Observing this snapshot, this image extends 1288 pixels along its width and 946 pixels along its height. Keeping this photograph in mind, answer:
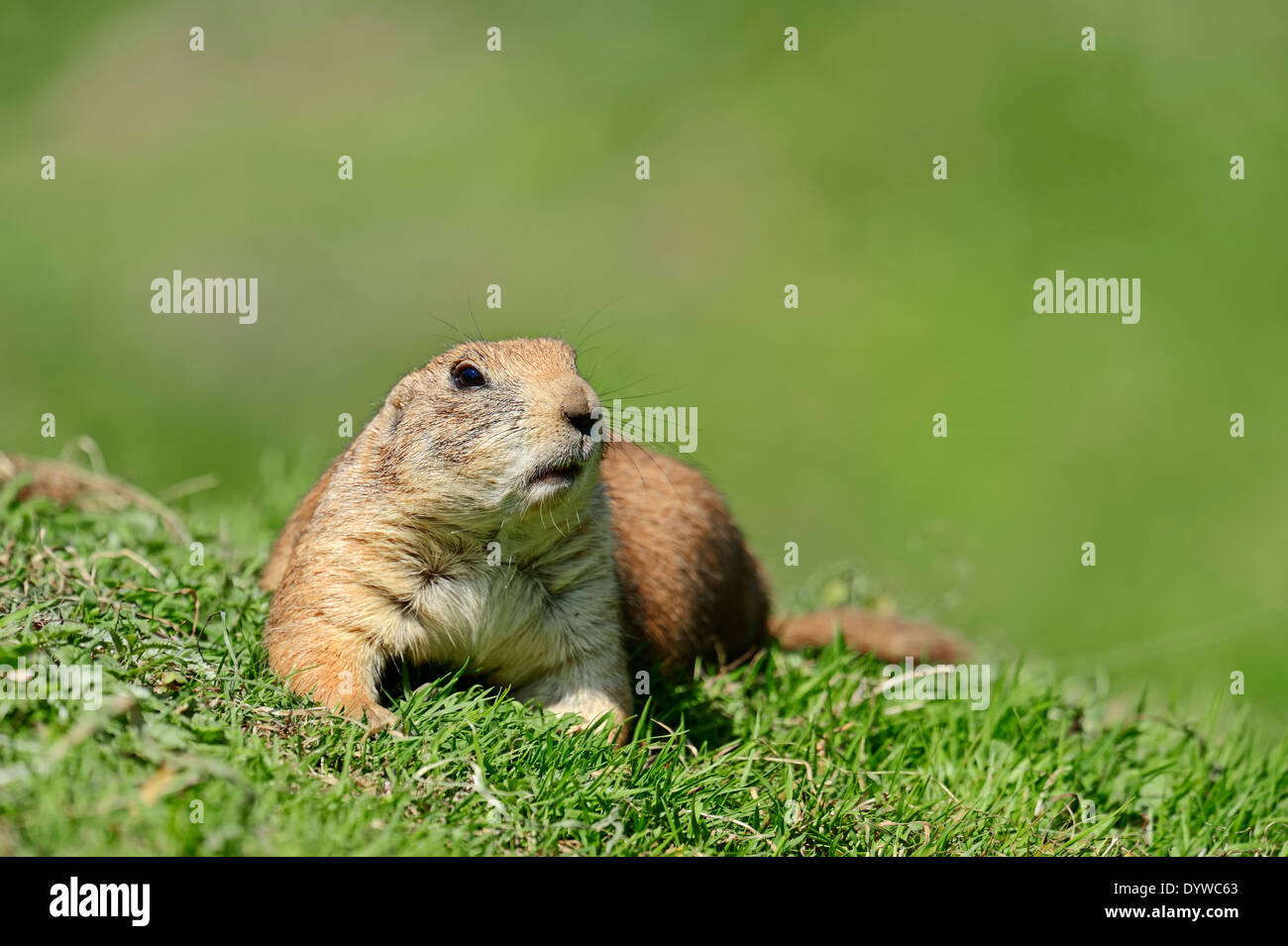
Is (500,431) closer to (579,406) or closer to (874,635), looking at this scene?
(579,406)

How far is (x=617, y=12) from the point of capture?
20.6 meters

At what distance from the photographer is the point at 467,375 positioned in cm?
532

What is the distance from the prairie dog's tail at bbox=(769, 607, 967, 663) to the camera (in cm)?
713

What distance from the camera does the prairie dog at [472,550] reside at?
4891 millimetres

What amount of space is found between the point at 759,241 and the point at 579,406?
569 inches

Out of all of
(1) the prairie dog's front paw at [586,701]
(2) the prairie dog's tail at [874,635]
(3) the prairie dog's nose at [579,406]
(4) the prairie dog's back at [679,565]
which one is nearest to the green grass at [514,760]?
(1) the prairie dog's front paw at [586,701]

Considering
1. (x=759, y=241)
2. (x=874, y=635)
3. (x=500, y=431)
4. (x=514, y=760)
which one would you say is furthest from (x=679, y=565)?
(x=759, y=241)

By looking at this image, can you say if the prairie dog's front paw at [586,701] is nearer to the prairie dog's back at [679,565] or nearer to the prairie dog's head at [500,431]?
the prairie dog's back at [679,565]

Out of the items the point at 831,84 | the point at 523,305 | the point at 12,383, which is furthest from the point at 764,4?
the point at 12,383

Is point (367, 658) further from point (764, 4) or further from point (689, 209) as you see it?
point (764, 4)

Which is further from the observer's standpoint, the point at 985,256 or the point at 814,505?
the point at 985,256

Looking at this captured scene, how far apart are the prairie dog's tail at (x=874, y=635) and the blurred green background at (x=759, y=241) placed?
680cm

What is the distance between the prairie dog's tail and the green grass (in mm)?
406

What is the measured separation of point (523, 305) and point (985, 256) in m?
6.38
